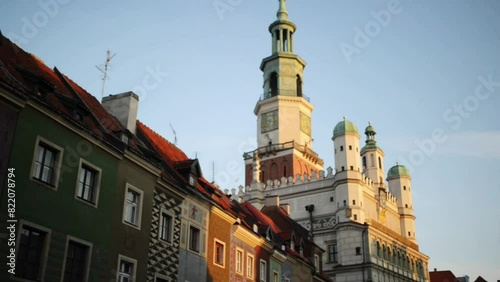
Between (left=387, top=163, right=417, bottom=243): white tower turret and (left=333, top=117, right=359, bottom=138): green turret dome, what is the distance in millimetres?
14605

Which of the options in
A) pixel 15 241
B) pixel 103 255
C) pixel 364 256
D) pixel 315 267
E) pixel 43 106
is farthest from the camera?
pixel 364 256

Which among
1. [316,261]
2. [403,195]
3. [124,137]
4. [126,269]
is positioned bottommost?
[126,269]

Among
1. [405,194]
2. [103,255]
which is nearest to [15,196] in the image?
[103,255]

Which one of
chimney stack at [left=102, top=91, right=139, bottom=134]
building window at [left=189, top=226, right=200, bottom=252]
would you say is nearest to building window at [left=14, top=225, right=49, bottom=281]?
chimney stack at [left=102, top=91, right=139, bottom=134]

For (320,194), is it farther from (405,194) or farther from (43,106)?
(43,106)

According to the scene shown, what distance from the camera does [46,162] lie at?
61.1ft

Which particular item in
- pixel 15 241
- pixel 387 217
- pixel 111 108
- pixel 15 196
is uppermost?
pixel 387 217

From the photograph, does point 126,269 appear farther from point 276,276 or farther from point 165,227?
point 276,276

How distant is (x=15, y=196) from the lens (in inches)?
663

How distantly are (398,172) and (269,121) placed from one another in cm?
1904

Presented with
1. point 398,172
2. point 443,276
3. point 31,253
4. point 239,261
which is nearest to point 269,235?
point 239,261

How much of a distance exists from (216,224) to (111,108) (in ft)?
24.8

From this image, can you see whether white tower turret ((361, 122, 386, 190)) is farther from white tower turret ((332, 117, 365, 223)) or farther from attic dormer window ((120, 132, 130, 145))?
attic dormer window ((120, 132, 130, 145))

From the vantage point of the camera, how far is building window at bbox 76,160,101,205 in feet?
65.1
